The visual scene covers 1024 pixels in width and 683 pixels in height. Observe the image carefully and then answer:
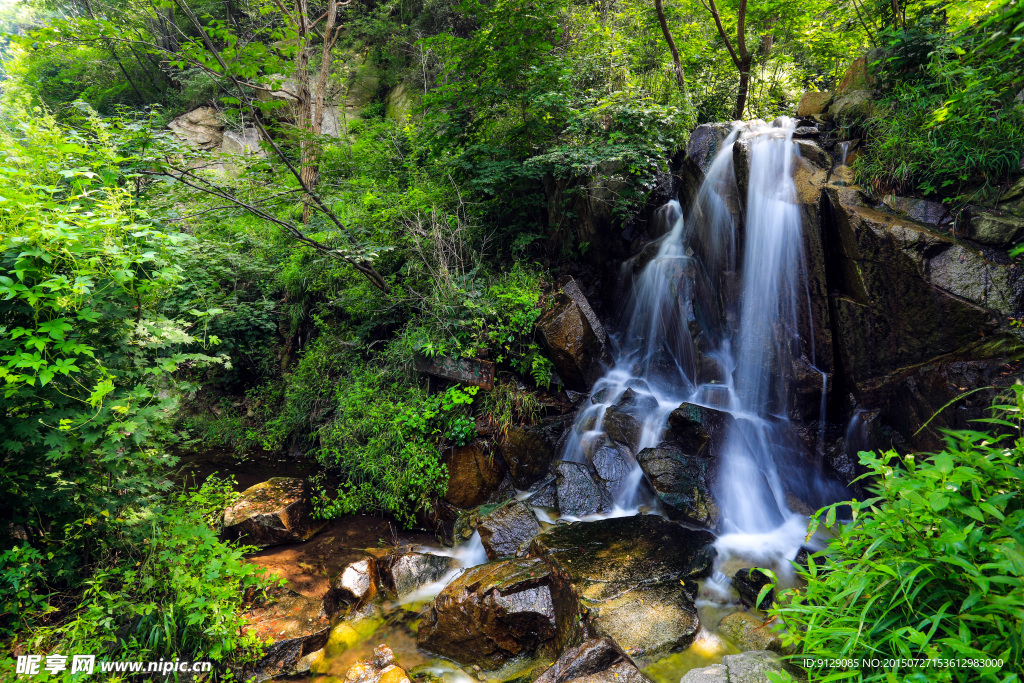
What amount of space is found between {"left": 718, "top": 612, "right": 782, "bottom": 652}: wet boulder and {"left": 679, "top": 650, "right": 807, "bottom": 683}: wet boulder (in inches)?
28.1

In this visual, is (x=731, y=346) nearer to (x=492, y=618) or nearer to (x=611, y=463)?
(x=611, y=463)

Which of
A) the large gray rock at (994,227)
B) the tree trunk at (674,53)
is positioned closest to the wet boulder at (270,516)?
the large gray rock at (994,227)

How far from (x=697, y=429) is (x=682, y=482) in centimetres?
77

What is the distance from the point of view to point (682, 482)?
5012mm

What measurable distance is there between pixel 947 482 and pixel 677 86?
8114mm

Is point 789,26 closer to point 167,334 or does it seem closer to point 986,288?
point 986,288

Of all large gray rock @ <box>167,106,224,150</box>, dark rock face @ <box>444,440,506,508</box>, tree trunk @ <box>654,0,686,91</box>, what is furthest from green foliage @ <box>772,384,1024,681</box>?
large gray rock @ <box>167,106,224,150</box>

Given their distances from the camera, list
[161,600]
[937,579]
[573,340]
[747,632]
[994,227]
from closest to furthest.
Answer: [937,579]
[161,600]
[747,632]
[994,227]
[573,340]

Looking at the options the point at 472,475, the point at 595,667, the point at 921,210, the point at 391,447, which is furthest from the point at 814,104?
the point at 391,447

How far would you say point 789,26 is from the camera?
27.5 ft

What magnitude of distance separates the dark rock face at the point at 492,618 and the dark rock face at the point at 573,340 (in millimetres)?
2971

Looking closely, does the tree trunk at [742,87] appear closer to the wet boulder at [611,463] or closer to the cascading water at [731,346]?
the cascading water at [731,346]

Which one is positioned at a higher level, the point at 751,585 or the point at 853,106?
the point at 853,106

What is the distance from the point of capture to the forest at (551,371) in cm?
272
